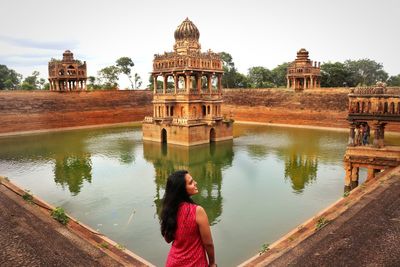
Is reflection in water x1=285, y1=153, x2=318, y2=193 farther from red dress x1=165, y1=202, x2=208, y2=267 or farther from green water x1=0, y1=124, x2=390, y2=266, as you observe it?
red dress x1=165, y1=202, x2=208, y2=267

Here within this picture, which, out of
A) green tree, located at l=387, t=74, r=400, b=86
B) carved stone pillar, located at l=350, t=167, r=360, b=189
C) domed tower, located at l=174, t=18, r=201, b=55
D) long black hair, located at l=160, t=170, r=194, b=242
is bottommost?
carved stone pillar, located at l=350, t=167, r=360, b=189

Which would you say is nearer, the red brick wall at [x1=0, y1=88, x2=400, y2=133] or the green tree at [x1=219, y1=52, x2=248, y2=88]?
the red brick wall at [x1=0, y1=88, x2=400, y2=133]

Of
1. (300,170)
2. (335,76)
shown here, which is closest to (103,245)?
(300,170)

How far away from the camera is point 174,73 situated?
2380 centimetres

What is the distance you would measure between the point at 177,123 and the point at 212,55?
579 centimetres

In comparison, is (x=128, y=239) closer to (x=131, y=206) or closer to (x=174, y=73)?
(x=131, y=206)

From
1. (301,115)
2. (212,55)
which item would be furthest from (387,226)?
(301,115)

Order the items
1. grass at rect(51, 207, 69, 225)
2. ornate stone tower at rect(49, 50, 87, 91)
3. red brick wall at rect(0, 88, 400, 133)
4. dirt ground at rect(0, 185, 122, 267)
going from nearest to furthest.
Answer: dirt ground at rect(0, 185, 122, 267)
grass at rect(51, 207, 69, 225)
red brick wall at rect(0, 88, 400, 133)
ornate stone tower at rect(49, 50, 87, 91)

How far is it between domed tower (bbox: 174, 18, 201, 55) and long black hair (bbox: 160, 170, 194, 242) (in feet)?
71.5

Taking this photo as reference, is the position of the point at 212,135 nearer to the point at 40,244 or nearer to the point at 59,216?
the point at 59,216

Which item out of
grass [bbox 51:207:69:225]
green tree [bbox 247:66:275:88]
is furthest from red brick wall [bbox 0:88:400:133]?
grass [bbox 51:207:69:225]

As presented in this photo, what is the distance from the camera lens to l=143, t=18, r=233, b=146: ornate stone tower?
22.8 meters

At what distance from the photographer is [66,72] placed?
35750 mm

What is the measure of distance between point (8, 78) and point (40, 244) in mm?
59017
